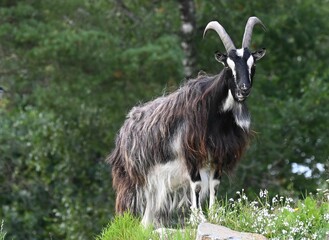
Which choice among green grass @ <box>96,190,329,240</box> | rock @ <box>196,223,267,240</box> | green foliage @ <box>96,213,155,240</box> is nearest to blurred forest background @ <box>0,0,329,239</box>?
green foliage @ <box>96,213,155,240</box>

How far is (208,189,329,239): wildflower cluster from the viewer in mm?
10688

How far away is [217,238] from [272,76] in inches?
603

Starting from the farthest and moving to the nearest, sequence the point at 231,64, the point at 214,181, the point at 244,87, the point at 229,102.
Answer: the point at 214,181, the point at 229,102, the point at 231,64, the point at 244,87

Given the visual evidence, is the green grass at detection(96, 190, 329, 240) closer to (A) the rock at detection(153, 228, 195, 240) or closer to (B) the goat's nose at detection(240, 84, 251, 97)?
(A) the rock at detection(153, 228, 195, 240)

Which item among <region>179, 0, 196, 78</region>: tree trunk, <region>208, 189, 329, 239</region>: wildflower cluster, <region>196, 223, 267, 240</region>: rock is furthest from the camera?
<region>179, 0, 196, 78</region>: tree trunk

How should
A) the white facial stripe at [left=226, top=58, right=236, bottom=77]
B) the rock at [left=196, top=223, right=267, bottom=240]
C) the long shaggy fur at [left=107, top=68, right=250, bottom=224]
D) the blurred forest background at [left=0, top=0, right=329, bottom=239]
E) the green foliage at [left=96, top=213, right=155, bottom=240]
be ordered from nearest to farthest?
the rock at [left=196, top=223, right=267, bottom=240] → the green foliage at [left=96, top=213, right=155, bottom=240] → the white facial stripe at [left=226, top=58, right=236, bottom=77] → the long shaggy fur at [left=107, top=68, right=250, bottom=224] → the blurred forest background at [left=0, top=0, right=329, bottom=239]

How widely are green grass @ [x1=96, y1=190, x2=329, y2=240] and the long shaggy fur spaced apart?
3.50 ft

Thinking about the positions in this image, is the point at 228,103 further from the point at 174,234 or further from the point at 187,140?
the point at 174,234

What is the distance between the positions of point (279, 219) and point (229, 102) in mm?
1809

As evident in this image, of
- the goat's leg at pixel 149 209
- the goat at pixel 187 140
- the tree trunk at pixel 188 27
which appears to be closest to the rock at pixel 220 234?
the goat at pixel 187 140

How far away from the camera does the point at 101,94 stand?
21453mm

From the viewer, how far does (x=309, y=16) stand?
24344 mm

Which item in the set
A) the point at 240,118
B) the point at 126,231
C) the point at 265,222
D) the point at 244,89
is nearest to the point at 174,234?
the point at 126,231

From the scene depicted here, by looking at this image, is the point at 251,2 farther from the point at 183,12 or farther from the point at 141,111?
the point at 141,111
